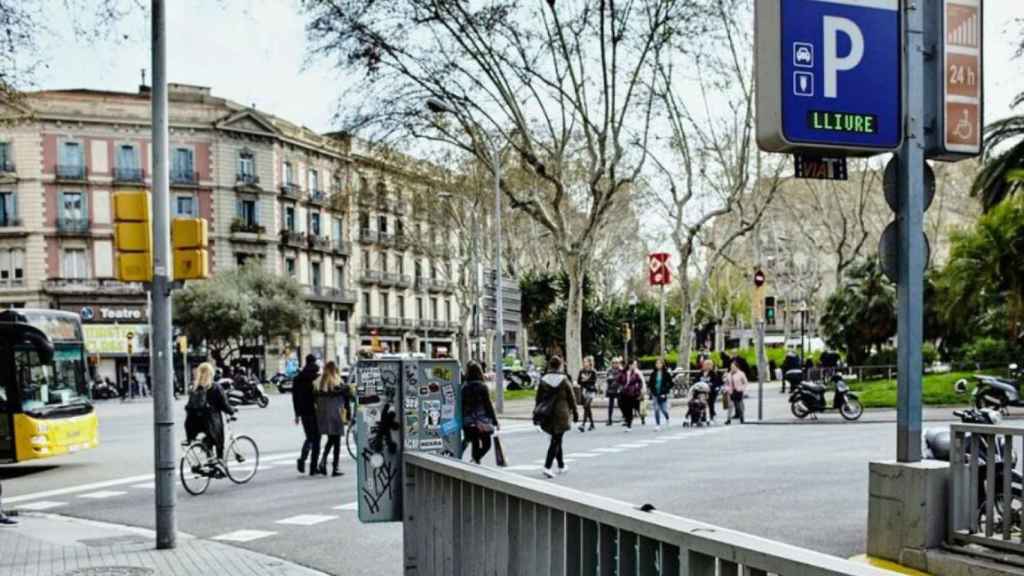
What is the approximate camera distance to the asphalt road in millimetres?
9828

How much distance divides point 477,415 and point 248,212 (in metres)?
58.0

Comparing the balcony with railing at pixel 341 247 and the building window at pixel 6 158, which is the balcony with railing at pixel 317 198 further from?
the building window at pixel 6 158

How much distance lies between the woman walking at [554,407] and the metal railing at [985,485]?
7.41 metres

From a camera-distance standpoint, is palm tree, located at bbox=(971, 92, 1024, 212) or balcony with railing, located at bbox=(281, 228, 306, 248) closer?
palm tree, located at bbox=(971, 92, 1024, 212)

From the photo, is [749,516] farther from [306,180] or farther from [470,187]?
[306,180]

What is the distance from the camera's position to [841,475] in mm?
13789

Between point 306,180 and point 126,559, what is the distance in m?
67.3

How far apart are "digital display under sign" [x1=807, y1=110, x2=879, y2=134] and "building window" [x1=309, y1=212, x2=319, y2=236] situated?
69.8 metres

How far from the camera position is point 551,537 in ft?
12.3

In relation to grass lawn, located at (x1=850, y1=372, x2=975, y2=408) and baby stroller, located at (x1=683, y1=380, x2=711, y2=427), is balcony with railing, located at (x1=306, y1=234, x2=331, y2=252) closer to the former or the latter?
grass lawn, located at (x1=850, y1=372, x2=975, y2=408)

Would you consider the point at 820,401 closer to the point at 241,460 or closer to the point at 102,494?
the point at 241,460

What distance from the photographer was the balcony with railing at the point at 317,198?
245 feet

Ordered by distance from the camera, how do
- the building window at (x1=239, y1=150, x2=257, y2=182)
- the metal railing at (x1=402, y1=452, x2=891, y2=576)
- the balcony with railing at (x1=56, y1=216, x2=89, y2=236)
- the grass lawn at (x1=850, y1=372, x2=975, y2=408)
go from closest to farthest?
1. the metal railing at (x1=402, y1=452, x2=891, y2=576)
2. the grass lawn at (x1=850, y1=372, x2=975, y2=408)
3. the balcony with railing at (x1=56, y1=216, x2=89, y2=236)
4. the building window at (x1=239, y1=150, x2=257, y2=182)

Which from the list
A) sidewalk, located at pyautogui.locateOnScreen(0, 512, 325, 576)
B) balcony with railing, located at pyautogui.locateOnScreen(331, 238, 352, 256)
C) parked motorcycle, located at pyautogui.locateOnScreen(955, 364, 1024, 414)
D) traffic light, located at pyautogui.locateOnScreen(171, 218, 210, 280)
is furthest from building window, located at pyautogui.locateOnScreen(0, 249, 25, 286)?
traffic light, located at pyautogui.locateOnScreen(171, 218, 210, 280)
